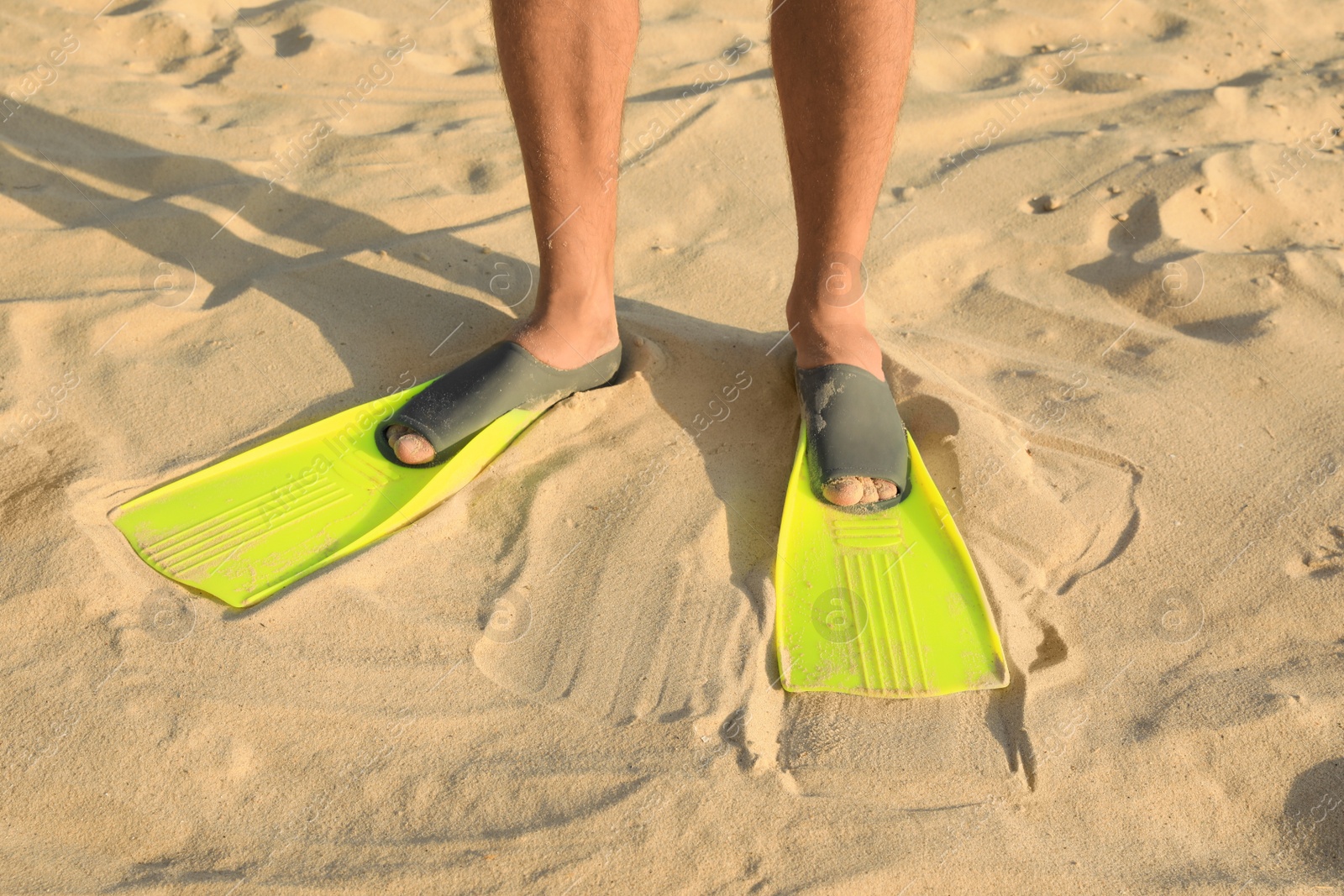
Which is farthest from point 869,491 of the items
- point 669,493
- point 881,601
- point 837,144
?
point 837,144

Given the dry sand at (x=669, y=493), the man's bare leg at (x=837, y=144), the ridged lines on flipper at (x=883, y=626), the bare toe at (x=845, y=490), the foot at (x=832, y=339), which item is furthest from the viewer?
the foot at (x=832, y=339)

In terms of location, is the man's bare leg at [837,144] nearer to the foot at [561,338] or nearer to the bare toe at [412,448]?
the foot at [561,338]

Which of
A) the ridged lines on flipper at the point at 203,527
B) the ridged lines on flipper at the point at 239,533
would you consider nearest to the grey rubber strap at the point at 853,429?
the ridged lines on flipper at the point at 239,533

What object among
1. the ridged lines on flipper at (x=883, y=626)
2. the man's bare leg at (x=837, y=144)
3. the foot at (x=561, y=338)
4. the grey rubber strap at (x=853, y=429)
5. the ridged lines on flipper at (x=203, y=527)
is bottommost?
the ridged lines on flipper at (x=883, y=626)

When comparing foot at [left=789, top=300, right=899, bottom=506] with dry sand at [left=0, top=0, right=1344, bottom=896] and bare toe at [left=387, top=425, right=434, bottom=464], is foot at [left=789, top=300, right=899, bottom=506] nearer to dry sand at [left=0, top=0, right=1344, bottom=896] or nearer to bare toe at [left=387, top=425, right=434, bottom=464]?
dry sand at [left=0, top=0, right=1344, bottom=896]

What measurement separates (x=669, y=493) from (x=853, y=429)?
34cm

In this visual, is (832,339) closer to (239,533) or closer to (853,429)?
(853,429)

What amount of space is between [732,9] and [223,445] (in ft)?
7.95

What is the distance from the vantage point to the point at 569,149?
167 centimetres

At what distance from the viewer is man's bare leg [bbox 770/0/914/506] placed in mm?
1527

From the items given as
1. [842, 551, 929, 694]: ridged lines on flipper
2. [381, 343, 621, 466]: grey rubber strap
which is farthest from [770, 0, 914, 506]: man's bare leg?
[381, 343, 621, 466]: grey rubber strap

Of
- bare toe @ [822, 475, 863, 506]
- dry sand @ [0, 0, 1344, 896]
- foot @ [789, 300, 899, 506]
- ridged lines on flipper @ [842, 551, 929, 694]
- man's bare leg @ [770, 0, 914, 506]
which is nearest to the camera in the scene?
dry sand @ [0, 0, 1344, 896]

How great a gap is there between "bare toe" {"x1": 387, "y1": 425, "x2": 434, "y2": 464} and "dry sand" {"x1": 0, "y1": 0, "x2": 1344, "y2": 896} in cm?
13

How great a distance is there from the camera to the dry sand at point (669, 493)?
1214mm
